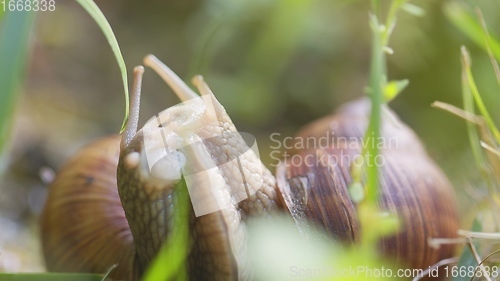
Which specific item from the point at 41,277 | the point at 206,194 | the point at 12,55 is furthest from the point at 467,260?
the point at 12,55

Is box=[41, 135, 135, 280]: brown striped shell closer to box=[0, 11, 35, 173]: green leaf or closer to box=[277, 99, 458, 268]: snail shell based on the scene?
box=[277, 99, 458, 268]: snail shell

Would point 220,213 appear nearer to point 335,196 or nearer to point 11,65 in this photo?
point 335,196

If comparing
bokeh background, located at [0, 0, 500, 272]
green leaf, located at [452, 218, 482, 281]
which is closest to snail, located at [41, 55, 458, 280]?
green leaf, located at [452, 218, 482, 281]

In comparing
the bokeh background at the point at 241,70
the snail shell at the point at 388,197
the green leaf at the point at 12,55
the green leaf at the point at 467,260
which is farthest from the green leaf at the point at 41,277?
the bokeh background at the point at 241,70

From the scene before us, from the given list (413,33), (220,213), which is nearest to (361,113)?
(220,213)

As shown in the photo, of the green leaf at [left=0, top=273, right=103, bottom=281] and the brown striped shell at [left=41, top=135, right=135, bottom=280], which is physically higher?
the brown striped shell at [left=41, top=135, right=135, bottom=280]
